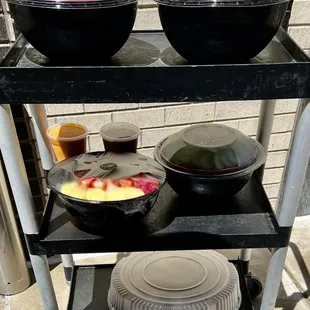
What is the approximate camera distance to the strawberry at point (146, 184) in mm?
1041

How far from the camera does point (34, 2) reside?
81 cm

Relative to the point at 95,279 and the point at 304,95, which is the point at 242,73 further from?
the point at 95,279

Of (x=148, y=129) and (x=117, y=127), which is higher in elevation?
(x=117, y=127)

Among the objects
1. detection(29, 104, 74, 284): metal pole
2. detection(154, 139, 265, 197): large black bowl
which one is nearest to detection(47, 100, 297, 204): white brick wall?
detection(29, 104, 74, 284): metal pole

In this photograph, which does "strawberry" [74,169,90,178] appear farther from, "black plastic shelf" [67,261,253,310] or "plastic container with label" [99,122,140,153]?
"black plastic shelf" [67,261,253,310]

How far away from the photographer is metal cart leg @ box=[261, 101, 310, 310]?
0.93 metres

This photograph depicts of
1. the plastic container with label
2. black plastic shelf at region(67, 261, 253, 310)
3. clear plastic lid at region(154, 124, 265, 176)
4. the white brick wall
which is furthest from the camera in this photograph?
the white brick wall

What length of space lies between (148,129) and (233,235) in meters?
0.74

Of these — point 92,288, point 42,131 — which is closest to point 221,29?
point 42,131

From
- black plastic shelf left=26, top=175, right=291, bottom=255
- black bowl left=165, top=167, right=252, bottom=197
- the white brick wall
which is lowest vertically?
the white brick wall

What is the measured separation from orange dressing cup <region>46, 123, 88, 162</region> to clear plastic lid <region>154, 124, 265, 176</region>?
220mm

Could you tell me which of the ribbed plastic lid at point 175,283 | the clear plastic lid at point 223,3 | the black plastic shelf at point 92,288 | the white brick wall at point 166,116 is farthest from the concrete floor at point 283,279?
the clear plastic lid at point 223,3

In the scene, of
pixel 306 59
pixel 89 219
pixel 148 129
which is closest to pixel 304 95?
pixel 306 59

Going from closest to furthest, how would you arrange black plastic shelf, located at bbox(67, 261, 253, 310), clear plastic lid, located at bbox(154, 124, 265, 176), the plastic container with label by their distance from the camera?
clear plastic lid, located at bbox(154, 124, 265, 176), the plastic container with label, black plastic shelf, located at bbox(67, 261, 253, 310)
